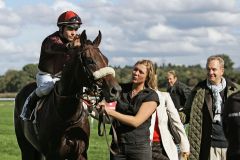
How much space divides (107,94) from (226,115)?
6.56ft

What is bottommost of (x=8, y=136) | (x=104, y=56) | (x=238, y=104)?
(x=8, y=136)

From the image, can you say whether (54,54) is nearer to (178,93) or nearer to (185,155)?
(185,155)

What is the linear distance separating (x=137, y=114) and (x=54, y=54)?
95.5 inches

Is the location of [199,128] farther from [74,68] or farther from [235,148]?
[235,148]

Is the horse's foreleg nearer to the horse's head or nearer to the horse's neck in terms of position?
the horse's neck

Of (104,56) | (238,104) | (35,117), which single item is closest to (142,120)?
(104,56)

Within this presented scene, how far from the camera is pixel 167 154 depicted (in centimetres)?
699

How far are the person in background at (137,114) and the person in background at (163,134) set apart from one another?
0.28 metres

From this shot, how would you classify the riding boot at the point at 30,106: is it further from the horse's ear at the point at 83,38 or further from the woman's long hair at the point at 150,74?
the woman's long hair at the point at 150,74

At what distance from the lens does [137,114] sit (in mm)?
6676

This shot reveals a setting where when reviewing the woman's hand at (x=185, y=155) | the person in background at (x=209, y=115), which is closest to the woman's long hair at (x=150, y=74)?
the woman's hand at (x=185, y=155)

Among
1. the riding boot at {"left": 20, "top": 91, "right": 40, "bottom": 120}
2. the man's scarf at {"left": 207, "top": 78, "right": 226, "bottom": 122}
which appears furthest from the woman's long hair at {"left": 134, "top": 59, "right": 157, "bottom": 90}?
the riding boot at {"left": 20, "top": 91, "right": 40, "bottom": 120}

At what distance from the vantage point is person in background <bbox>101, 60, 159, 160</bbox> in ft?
21.8

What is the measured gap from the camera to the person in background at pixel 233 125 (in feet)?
16.5
